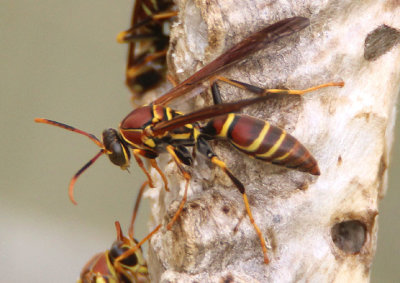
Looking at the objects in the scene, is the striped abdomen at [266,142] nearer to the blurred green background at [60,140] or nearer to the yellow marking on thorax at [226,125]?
the yellow marking on thorax at [226,125]

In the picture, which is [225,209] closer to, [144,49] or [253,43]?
[253,43]

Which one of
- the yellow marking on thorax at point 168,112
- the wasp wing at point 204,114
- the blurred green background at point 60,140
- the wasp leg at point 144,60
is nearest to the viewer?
the wasp wing at point 204,114

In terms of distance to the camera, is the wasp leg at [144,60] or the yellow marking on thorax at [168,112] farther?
the wasp leg at [144,60]

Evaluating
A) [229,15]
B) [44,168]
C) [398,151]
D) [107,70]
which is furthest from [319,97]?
[44,168]

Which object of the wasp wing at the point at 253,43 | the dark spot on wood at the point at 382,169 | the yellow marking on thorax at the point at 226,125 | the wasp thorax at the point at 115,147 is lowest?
the dark spot on wood at the point at 382,169

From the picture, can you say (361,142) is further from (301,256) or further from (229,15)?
(229,15)

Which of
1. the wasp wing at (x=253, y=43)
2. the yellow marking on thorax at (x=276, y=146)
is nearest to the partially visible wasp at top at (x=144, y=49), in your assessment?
the wasp wing at (x=253, y=43)
